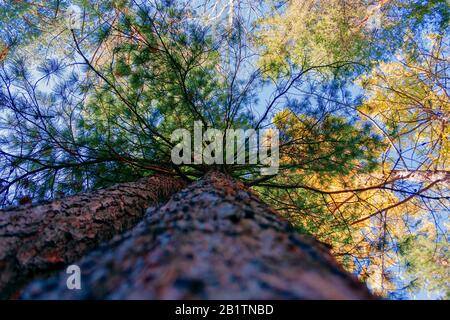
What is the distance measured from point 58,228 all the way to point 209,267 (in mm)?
1427

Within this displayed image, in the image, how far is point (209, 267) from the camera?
825mm

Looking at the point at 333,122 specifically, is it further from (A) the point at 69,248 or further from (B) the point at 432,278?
(B) the point at 432,278

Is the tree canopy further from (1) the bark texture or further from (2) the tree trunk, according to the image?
(2) the tree trunk

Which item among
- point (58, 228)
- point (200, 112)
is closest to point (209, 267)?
point (58, 228)

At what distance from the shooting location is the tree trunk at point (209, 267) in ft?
2.46

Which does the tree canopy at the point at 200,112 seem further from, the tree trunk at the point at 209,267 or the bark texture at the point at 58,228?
the tree trunk at the point at 209,267

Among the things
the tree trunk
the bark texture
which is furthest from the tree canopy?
the tree trunk

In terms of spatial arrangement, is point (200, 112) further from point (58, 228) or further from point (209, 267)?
point (209, 267)

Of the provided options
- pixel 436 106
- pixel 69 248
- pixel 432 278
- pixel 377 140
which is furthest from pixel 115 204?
pixel 432 278

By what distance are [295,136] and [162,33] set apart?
7.02ft

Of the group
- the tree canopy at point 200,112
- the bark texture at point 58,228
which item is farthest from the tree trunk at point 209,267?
the tree canopy at point 200,112

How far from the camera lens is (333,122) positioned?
3.51m

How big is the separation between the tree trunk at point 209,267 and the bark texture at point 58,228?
0.65 m

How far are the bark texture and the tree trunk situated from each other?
2.14ft
